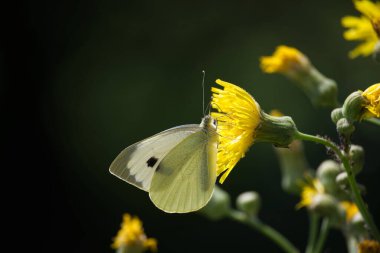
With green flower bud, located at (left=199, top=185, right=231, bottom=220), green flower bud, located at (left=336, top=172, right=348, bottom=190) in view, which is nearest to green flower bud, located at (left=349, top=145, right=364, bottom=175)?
green flower bud, located at (left=336, top=172, right=348, bottom=190)

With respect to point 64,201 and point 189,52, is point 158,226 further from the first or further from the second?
point 189,52

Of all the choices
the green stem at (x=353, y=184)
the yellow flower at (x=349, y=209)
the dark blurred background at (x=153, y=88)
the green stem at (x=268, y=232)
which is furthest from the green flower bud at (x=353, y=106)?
the dark blurred background at (x=153, y=88)

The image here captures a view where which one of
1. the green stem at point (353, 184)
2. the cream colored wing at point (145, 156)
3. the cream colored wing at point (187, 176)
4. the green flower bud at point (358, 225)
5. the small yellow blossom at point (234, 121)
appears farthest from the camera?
the cream colored wing at point (145, 156)

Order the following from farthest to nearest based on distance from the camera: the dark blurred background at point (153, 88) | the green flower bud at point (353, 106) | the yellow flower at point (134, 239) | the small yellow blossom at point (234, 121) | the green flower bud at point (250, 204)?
the dark blurred background at point (153, 88), the green flower bud at point (250, 204), the yellow flower at point (134, 239), the small yellow blossom at point (234, 121), the green flower bud at point (353, 106)

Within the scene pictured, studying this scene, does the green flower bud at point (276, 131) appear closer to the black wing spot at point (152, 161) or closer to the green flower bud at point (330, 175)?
the green flower bud at point (330, 175)

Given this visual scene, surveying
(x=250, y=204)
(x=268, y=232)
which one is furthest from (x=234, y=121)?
(x=250, y=204)

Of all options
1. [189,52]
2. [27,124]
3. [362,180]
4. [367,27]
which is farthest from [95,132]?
[367,27]

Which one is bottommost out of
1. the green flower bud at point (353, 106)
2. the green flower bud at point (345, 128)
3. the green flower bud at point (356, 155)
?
the green flower bud at point (356, 155)
